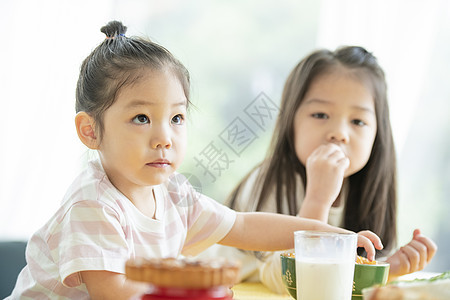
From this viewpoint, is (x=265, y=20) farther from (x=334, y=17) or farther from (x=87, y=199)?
(x=87, y=199)

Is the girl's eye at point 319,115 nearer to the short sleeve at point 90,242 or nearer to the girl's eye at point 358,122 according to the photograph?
the girl's eye at point 358,122

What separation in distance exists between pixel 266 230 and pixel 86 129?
45cm

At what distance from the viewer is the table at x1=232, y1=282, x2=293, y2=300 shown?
1399mm

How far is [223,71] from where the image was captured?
9.96 ft

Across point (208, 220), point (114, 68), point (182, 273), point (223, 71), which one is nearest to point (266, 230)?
point (208, 220)

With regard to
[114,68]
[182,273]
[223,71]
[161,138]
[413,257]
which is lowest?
[413,257]

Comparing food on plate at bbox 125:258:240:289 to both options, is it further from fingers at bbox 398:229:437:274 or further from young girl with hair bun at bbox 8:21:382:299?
fingers at bbox 398:229:437:274

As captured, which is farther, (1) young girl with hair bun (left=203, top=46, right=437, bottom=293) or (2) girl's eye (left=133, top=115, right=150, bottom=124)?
(1) young girl with hair bun (left=203, top=46, right=437, bottom=293)

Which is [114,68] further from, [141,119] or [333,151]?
[333,151]

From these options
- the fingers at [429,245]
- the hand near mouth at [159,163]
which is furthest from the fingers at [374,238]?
the hand near mouth at [159,163]

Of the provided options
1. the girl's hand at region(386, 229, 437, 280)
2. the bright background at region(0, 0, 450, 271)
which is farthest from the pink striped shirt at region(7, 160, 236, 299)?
the bright background at region(0, 0, 450, 271)

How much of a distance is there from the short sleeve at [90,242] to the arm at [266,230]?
34cm

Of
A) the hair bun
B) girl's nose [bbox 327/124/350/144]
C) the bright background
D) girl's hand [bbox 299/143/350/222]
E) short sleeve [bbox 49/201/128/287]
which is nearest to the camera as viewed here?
short sleeve [bbox 49/201/128/287]

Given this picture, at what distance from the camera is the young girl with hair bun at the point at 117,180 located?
1022 mm
